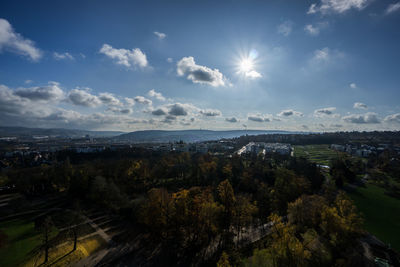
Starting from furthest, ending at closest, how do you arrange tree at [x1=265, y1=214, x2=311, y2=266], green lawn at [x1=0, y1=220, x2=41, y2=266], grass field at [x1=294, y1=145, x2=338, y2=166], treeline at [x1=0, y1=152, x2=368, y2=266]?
grass field at [x1=294, y1=145, x2=338, y2=166]
green lawn at [x1=0, y1=220, x2=41, y2=266]
treeline at [x1=0, y1=152, x2=368, y2=266]
tree at [x1=265, y1=214, x2=311, y2=266]

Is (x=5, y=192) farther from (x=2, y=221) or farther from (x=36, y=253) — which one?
(x=36, y=253)

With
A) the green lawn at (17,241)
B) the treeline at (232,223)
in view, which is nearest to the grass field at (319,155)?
the treeline at (232,223)

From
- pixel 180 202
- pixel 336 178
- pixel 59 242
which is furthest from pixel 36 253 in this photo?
pixel 336 178

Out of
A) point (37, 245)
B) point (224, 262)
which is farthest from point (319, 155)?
point (37, 245)

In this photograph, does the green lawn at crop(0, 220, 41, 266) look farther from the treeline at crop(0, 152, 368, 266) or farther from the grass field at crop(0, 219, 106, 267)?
the treeline at crop(0, 152, 368, 266)

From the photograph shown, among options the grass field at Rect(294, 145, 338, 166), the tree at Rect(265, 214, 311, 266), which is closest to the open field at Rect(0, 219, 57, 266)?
the tree at Rect(265, 214, 311, 266)

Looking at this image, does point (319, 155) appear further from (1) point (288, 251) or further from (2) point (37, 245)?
(2) point (37, 245)
